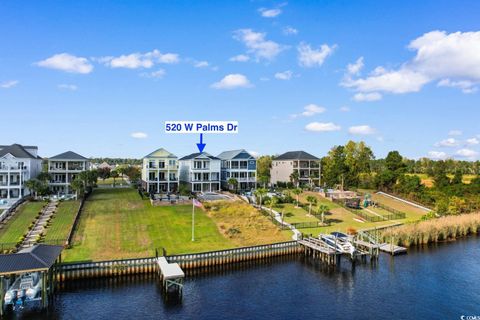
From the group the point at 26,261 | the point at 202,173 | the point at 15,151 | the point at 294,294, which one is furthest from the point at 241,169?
the point at 26,261

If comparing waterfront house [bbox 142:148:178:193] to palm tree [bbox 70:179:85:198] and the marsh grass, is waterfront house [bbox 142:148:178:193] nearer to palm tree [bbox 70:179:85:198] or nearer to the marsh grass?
palm tree [bbox 70:179:85:198]

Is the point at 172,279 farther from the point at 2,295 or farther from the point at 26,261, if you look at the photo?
the point at 2,295

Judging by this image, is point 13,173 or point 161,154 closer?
point 13,173

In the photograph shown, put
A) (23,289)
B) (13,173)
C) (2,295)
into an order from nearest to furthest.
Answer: (2,295) < (23,289) < (13,173)

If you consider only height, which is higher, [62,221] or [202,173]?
[202,173]

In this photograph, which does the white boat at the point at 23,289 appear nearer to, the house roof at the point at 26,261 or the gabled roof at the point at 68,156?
the house roof at the point at 26,261

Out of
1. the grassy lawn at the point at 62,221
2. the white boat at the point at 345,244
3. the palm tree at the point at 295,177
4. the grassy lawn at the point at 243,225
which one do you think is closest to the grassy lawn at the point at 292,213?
the grassy lawn at the point at 243,225

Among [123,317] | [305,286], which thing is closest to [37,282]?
[123,317]
